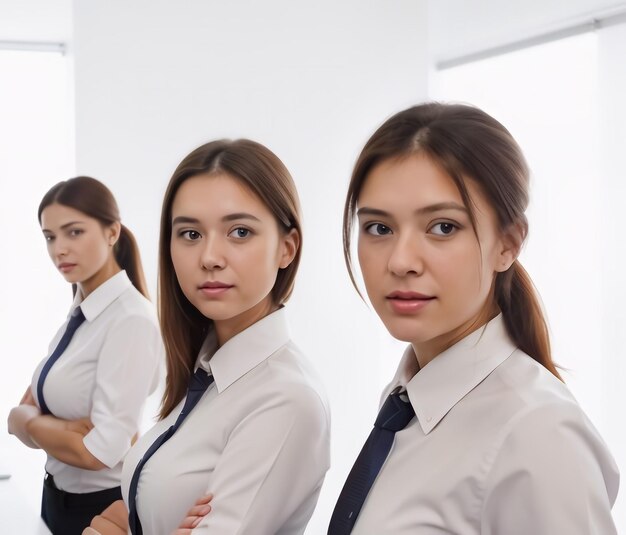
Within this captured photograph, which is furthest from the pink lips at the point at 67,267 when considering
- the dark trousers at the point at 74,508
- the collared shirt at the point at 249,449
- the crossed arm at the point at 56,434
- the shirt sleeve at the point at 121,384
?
the collared shirt at the point at 249,449

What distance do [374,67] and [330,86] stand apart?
0.31 metres

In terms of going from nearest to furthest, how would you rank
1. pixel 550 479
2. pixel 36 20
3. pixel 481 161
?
pixel 550 479, pixel 481 161, pixel 36 20

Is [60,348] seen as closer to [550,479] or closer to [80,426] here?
→ [80,426]

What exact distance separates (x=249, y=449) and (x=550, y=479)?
0.64 m

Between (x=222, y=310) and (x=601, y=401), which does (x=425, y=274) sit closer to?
(x=222, y=310)

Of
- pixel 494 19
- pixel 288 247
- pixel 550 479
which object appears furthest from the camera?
pixel 494 19

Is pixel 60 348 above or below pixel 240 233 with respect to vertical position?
below

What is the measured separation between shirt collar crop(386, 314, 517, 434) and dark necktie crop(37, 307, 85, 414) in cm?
181

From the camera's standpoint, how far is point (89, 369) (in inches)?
106

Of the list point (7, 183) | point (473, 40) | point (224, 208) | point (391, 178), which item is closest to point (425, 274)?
point (391, 178)

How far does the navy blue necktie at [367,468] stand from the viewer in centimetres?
129

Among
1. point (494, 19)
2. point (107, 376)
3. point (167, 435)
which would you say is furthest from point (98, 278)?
point (494, 19)

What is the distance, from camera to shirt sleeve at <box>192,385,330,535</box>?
58.5 inches

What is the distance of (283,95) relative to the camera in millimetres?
4547
